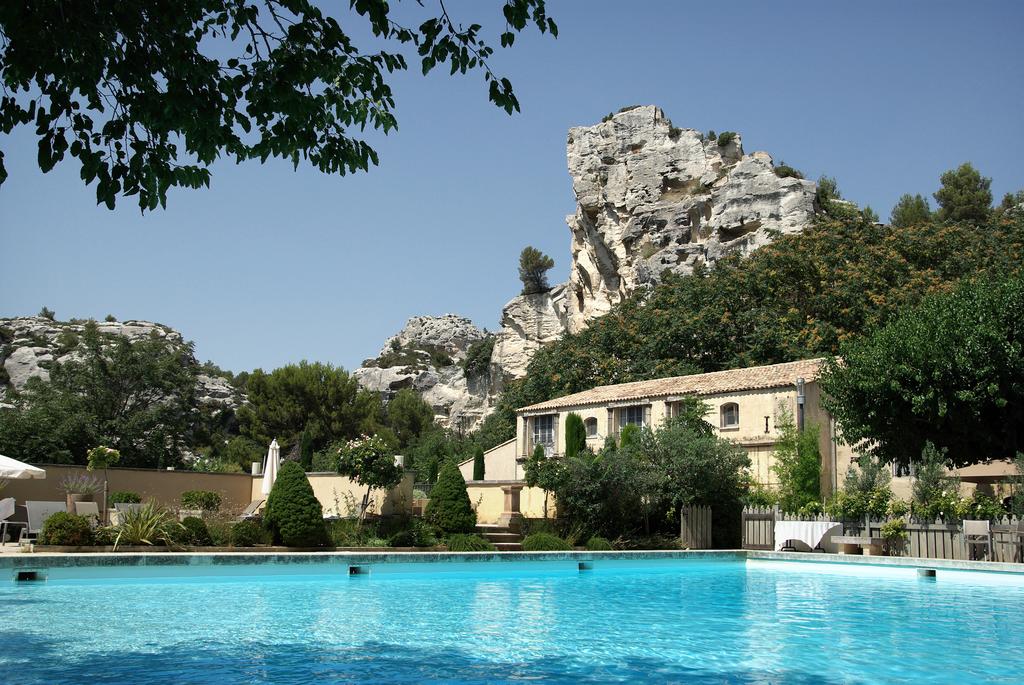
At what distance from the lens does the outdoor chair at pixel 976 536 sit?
64.4ft

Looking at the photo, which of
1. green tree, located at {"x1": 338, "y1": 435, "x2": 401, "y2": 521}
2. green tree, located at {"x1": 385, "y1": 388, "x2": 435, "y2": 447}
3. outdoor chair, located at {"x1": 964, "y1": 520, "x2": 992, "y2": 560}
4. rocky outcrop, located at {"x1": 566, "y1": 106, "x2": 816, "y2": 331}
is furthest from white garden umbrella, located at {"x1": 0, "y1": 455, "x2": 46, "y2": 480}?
green tree, located at {"x1": 385, "y1": 388, "x2": 435, "y2": 447}

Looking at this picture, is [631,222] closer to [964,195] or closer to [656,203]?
[656,203]

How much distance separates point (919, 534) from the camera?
21.0m

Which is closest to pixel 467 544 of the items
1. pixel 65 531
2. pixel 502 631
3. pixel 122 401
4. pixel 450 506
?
pixel 450 506

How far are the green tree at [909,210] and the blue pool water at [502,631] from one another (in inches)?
1867

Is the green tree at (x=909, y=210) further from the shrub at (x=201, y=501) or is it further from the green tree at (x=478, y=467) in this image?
the shrub at (x=201, y=501)

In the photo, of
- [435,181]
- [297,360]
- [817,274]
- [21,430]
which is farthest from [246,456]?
[435,181]

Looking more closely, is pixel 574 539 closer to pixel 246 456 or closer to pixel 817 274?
pixel 817 274

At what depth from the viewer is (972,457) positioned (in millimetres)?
23516

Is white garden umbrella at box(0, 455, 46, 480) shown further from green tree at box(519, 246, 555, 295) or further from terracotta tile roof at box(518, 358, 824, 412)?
green tree at box(519, 246, 555, 295)

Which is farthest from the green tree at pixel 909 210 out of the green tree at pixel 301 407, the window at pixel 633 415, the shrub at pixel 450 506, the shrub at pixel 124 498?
the shrub at pixel 124 498

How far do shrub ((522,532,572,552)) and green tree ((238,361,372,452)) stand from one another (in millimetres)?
38990

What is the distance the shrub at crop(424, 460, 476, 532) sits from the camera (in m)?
22.6

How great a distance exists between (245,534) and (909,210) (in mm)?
55604
